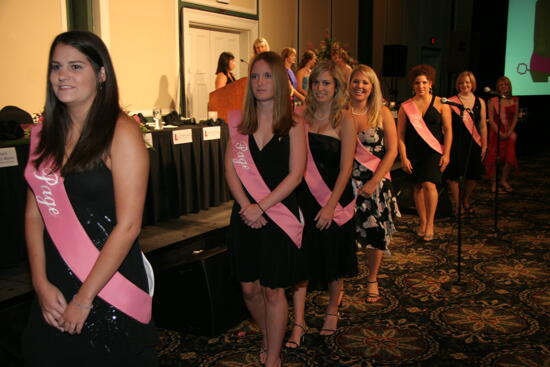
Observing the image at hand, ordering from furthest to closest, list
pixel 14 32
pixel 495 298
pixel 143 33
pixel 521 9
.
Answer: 1. pixel 521 9
2. pixel 143 33
3. pixel 14 32
4. pixel 495 298

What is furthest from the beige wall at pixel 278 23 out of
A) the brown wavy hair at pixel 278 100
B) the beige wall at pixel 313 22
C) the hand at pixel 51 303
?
the hand at pixel 51 303

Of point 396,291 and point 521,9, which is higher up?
point 521,9

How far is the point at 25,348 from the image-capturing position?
139 cm

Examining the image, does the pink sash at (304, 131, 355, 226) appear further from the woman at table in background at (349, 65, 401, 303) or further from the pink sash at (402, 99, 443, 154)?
the pink sash at (402, 99, 443, 154)

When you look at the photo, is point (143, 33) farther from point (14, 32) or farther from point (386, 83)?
point (386, 83)

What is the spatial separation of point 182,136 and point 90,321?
3295 mm

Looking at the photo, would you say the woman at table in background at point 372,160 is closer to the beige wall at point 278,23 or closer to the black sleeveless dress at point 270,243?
the black sleeveless dress at point 270,243

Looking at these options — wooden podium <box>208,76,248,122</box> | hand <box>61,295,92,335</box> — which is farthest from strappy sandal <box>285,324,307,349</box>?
wooden podium <box>208,76,248,122</box>

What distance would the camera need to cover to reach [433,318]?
2.91 metres

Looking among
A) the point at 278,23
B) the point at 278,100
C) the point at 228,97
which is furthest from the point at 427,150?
the point at 278,23

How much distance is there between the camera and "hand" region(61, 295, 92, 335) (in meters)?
1.31

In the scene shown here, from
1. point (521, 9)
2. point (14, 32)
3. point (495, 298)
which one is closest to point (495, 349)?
point (495, 298)

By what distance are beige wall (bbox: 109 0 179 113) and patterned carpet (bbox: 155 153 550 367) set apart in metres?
3.17

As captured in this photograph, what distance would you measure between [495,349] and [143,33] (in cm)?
475
